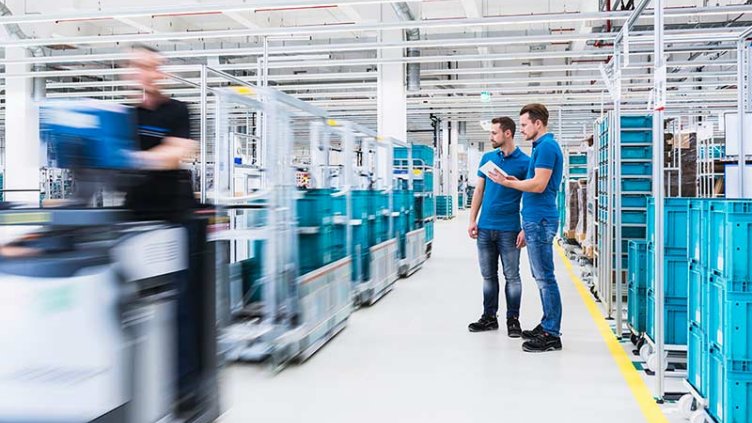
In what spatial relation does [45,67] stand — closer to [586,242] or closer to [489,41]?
[489,41]

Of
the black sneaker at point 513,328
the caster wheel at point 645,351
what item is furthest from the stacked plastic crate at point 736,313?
the black sneaker at point 513,328

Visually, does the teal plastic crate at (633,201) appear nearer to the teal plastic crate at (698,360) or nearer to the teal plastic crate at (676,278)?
the teal plastic crate at (676,278)

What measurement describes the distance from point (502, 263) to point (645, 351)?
1.33 m

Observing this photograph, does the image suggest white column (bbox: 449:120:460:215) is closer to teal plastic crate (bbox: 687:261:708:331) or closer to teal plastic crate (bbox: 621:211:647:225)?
teal plastic crate (bbox: 621:211:647:225)

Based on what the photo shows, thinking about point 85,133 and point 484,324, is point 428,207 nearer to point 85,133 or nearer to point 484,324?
point 484,324

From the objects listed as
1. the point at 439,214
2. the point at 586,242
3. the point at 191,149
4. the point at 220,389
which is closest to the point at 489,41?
the point at 586,242

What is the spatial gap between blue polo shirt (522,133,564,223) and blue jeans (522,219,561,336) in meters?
0.05

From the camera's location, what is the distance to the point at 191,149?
11.6 ft

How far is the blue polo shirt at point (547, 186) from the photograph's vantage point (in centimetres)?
484

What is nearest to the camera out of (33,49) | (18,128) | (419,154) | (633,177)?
(633,177)

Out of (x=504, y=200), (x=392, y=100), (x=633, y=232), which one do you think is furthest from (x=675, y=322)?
(x=392, y=100)

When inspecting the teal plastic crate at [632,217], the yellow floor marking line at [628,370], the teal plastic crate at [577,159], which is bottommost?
the yellow floor marking line at [628,370]

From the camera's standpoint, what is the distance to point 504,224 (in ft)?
17.6

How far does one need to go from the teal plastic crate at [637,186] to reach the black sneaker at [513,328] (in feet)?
7.27
